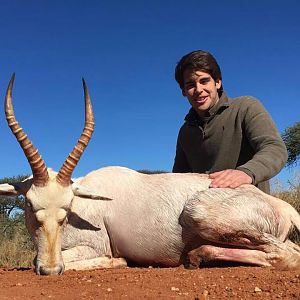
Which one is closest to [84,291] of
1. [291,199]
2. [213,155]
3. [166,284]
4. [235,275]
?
[166,284]

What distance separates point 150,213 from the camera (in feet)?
18.1

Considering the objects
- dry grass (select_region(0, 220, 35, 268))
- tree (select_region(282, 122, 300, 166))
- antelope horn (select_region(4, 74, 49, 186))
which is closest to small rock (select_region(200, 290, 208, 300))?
antelope horn (select_region(4, 74, 49, 186))

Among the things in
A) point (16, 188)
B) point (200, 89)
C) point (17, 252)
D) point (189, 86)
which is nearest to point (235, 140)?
point (200, 89)

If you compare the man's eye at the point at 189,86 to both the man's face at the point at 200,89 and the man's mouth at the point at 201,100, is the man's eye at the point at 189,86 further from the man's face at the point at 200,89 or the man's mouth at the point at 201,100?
the man's mouth at the point at 201,100

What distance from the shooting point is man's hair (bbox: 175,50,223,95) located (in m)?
6.50

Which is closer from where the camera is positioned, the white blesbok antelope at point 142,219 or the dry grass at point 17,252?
the white blesbok antelope at point 142,219

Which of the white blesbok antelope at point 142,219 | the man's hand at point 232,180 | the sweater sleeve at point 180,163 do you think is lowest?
the white blesbok antelope at point 142,219

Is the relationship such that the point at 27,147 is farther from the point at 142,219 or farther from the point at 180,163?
the point at 180,163

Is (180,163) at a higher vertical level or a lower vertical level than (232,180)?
higher

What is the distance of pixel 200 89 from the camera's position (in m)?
6.50

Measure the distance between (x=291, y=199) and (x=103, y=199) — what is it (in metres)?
5.02

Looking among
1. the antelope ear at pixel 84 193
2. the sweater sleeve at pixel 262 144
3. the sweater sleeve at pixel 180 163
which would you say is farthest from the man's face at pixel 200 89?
the antelope ear at pixel 84 193

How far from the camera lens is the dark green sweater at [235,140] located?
18.3 ft

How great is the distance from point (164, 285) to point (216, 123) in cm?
312
